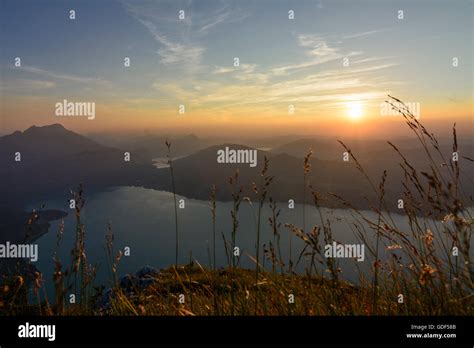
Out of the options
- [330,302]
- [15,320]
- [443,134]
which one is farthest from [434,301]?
[15,320]

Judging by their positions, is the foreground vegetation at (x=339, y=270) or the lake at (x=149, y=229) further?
the lake at (x=149, y=229)

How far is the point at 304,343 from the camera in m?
2.63

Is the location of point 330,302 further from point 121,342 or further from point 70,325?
point 70,325

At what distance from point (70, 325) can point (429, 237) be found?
9.02 ft
